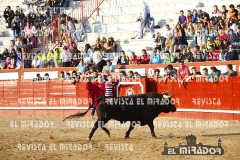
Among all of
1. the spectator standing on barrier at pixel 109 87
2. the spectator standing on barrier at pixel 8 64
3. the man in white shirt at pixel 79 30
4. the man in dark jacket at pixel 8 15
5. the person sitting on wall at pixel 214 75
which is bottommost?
the spectator standing on barrier at pixel 109 87

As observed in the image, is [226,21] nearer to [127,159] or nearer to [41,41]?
[41,41]

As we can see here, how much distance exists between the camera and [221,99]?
16406 millimetres

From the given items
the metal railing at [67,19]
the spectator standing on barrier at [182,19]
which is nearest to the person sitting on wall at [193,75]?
the spectator standing on barrier at [182,19]

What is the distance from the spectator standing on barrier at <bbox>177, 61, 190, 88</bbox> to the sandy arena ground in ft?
3.82

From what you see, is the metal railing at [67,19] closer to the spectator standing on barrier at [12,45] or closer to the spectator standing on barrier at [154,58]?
the spectator standing on barrier at [12,45]

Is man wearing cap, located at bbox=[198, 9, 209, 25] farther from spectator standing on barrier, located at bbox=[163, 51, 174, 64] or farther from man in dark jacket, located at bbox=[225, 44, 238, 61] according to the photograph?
man in dark jacket, located at bbox=[225, 44, 238, 61]

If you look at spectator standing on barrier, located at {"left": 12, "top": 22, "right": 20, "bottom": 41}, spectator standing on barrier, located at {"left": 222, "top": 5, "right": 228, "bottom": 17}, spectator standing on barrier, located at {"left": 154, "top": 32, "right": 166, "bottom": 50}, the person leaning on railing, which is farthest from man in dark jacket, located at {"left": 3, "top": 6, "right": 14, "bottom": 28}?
spectator standing on barrier, located at {"left": 222, "top": 5, "right": 228, "bottom": 17}

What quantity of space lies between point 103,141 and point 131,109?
3.01ft

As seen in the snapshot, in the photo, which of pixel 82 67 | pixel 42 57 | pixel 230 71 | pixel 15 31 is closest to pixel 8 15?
pixel 15 31

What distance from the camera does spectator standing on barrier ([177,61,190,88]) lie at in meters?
16.9

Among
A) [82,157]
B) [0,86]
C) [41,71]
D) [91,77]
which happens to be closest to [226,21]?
[91,77]

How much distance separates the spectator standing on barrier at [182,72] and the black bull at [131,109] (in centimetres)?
380

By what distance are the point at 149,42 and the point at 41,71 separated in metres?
4.07

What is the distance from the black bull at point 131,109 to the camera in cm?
1251
